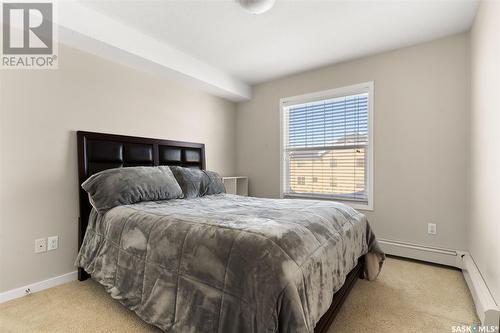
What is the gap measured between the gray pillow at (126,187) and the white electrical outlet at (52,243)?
547mm

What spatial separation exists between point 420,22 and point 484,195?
5.58ft

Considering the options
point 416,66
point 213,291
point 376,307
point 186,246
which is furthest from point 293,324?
point 416,66

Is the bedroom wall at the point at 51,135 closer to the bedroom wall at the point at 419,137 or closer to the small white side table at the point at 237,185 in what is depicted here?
the small white side table at the point at 237,185

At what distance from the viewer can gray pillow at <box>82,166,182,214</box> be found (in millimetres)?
2070

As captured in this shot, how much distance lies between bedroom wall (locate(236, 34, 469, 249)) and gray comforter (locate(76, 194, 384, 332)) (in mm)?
1288

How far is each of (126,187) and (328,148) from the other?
2585 millimetres

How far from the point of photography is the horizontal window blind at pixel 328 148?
317 centimetres

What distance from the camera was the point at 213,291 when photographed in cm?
119

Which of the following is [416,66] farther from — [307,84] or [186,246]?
[186,246]

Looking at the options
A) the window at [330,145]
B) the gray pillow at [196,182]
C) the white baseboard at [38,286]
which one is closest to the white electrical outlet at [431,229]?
the window at [330,145]

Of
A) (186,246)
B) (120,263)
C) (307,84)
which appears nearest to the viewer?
(186,246)

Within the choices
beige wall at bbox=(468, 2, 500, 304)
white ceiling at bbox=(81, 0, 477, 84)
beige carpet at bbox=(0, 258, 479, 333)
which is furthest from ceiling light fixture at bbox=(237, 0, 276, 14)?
beige carpet at bbox=(0, 258, 479, 333)
